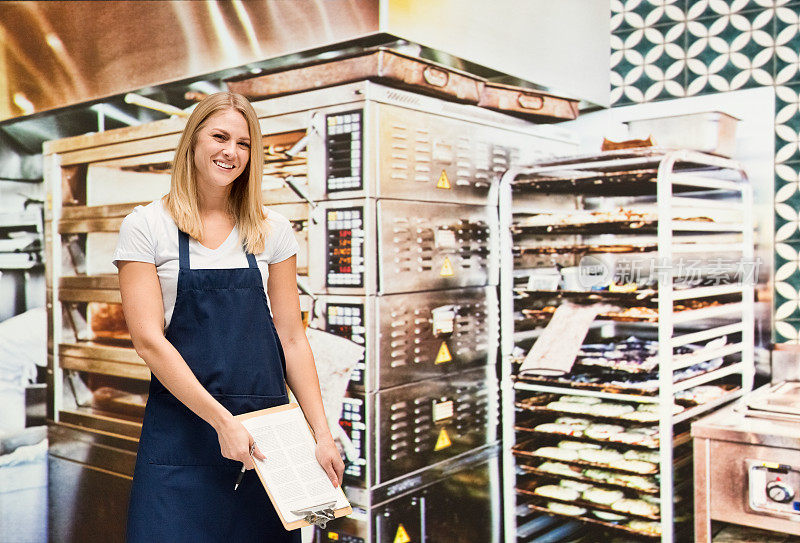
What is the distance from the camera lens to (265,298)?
6.17 ft

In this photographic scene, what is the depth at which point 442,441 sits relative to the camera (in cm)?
312

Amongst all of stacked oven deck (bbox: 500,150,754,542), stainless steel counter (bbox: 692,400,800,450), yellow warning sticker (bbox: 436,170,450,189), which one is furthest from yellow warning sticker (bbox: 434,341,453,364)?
stainless steel counter (bbox: 692,400,800,450)

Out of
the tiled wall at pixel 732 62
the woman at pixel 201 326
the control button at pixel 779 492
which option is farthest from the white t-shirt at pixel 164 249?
the tiled wall at pixel 732 62

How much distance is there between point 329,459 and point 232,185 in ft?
2.25

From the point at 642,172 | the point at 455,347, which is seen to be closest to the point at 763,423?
the point at 642,172

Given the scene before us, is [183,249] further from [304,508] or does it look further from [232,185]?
[304,508]

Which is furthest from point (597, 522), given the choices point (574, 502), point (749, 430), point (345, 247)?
point (345, 247)

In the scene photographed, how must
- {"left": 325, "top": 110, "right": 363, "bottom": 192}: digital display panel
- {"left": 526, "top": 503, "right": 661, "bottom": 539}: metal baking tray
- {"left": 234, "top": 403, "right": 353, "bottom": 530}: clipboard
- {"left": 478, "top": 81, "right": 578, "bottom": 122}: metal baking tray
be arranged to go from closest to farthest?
{"left": 234, "top": 403, "right": 353, "bottom": 530}: clipboard → {"left": 325, "top": 110, "right": 363, "bottom": 192}: digital display panel → {"left": 526, "top": 503, "right": 661, "bottom": 539}: metal baking tray → {"left": 478, "top": 81, "right": 578, "bottom": 122}: metal baking tray

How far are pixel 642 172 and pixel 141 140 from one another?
2035mm

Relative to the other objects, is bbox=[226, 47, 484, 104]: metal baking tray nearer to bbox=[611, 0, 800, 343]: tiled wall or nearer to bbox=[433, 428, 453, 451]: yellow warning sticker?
bbox=[611, 0, 800, 343]: tiled wall

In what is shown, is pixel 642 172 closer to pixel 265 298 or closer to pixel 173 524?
pixel 265 298

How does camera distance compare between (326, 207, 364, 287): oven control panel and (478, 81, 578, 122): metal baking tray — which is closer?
(326, 207, 364, 287): oven control panel

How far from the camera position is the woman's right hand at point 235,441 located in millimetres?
1615

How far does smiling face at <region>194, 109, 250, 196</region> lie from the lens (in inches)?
69.5
